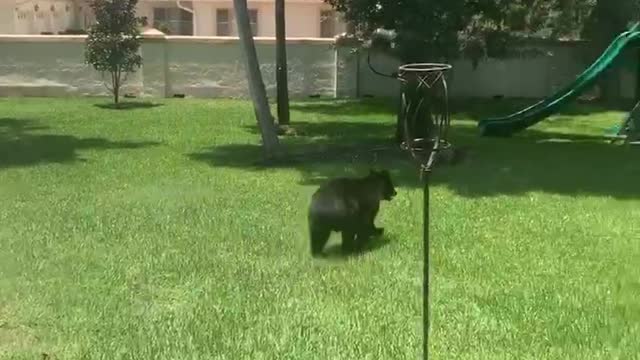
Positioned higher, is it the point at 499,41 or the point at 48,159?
the point at 499,41

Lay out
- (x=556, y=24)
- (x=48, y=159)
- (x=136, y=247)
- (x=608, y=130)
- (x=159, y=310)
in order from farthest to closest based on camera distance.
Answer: (x=556, y=24)
(x=608, y=130)
(x=48, y=159)
(x=136, y=247)
(x=159, y=310)

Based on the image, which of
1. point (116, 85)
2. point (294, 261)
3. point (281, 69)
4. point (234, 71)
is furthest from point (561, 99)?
point (116, 85)

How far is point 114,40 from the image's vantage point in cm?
2362

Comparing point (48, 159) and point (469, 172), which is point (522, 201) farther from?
point (48, 159)

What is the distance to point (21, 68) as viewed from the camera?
25.4 metres

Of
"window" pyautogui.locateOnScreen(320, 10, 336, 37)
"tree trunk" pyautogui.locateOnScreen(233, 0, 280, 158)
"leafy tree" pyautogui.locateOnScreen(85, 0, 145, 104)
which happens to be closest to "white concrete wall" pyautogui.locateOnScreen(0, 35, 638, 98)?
"leafy tree" pyautogui.locateOnScreen(85, 0, 145, 104)

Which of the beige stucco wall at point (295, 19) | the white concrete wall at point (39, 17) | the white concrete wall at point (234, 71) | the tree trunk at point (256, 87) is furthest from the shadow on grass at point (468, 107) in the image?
the white concrete wall at point (39, 17)

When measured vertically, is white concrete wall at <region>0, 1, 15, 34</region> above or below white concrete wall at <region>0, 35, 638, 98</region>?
above

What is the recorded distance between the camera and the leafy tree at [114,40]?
23.8m

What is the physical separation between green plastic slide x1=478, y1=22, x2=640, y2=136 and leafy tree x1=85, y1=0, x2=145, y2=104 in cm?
967

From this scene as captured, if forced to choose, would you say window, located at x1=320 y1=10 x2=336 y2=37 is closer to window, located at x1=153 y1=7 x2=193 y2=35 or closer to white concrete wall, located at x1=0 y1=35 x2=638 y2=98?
window, located at x1=153 y1=7 x2=193 y2=35

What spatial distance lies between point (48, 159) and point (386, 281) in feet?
27.8

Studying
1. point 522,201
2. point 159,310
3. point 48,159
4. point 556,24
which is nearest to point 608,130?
point 556,24

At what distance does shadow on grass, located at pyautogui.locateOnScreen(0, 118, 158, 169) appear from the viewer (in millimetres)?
14203
